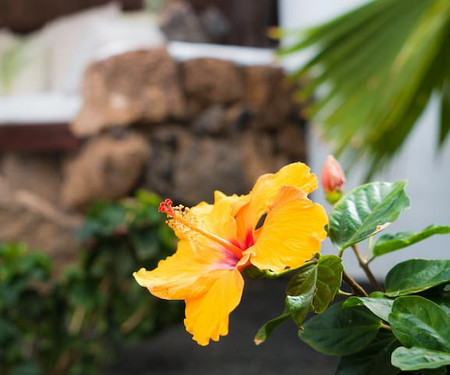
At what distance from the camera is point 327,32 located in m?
1.58

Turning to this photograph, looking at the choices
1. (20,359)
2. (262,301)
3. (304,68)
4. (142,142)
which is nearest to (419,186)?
(262,301)

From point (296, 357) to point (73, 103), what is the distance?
52.9 inches

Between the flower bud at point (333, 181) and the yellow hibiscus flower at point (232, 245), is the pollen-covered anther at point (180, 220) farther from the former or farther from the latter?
the flower bud at point (333, 181)

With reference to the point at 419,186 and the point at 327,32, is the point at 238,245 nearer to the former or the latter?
the point at 327,32

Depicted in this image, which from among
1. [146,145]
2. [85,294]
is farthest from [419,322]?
[146,145]

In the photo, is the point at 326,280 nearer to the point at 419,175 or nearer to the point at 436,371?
the point at 436,371

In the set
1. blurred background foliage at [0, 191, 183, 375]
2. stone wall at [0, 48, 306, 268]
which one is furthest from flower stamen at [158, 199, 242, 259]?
stone wall at [0, 48, 306, 268]

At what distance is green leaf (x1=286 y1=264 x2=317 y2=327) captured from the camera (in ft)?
0.94

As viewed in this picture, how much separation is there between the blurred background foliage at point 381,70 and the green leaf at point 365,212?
965 mm

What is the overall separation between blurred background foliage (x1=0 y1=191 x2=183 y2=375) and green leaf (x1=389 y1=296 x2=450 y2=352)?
4.37 ft

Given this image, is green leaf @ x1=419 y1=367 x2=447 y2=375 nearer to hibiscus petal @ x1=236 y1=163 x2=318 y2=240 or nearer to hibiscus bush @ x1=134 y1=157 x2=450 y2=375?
hibiscus bush @ x1=134 y1=157 x2=450 y2=375

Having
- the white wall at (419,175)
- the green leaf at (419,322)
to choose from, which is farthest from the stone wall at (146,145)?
the green leaf at (419,322)

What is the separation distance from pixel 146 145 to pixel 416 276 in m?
1.96

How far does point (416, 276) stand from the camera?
0.33m
